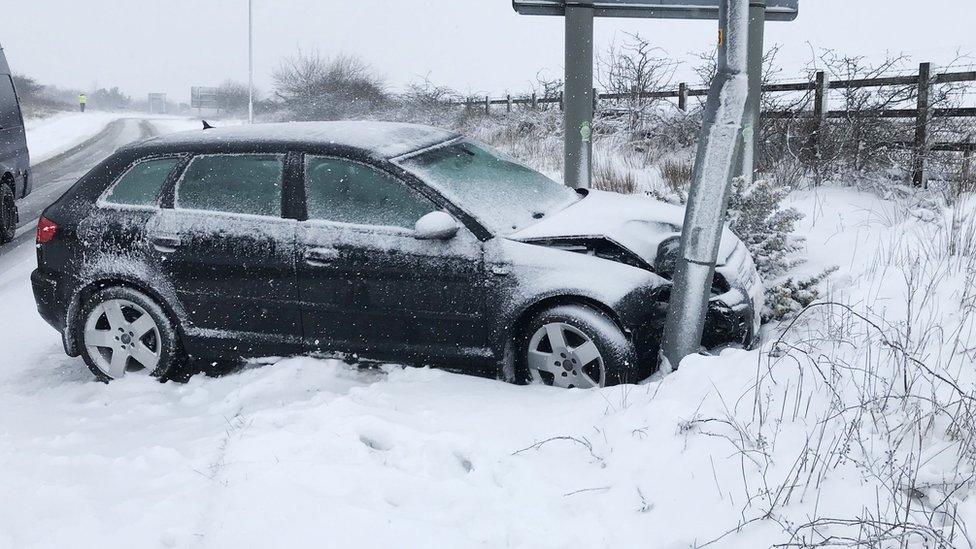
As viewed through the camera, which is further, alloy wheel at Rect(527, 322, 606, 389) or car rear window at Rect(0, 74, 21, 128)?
car rear window at Rect(0, 74, 21, 128)

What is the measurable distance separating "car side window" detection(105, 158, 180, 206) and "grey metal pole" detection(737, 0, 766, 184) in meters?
5.91

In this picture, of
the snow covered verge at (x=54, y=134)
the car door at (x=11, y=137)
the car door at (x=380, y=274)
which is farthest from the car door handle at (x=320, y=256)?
the snow covered verge at (x=54, y=134)

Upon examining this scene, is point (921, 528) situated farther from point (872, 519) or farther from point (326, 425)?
point (326, 425)

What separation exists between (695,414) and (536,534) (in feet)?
3.14

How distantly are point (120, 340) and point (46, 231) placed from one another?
0.88 metres

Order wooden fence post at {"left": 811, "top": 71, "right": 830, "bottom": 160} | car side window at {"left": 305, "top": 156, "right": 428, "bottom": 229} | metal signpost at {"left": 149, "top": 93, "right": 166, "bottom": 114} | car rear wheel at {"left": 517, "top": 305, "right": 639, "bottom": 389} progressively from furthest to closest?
metal signpost at {"left": 149, "top": 93, "right": 166, "bottom": 114} < wooden fence post at {"left": 811, "top": 71, "right": 830, "bottom": 160} < car side window at {"left": 305, "top": 156, "right": 428, "bottom": 229} < car rear wheel at {"left": 517, "top": 305, "right": 639, "bottom": 389}

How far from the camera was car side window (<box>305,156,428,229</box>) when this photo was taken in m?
4.89

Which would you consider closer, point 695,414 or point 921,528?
point 921,528

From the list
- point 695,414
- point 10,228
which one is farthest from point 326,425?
point 10,228

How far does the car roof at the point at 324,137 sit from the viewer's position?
512 centimetres

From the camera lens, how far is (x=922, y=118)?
34.6ft

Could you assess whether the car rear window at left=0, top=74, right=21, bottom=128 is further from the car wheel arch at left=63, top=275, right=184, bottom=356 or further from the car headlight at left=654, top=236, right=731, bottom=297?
the car headlight at left=654, top=236, right=731, bottom=297

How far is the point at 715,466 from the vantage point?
3279 millimetres

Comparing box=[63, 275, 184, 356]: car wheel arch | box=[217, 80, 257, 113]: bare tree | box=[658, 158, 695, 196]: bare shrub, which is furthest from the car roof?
box=[217, 80, 257, 113]: bare tree
